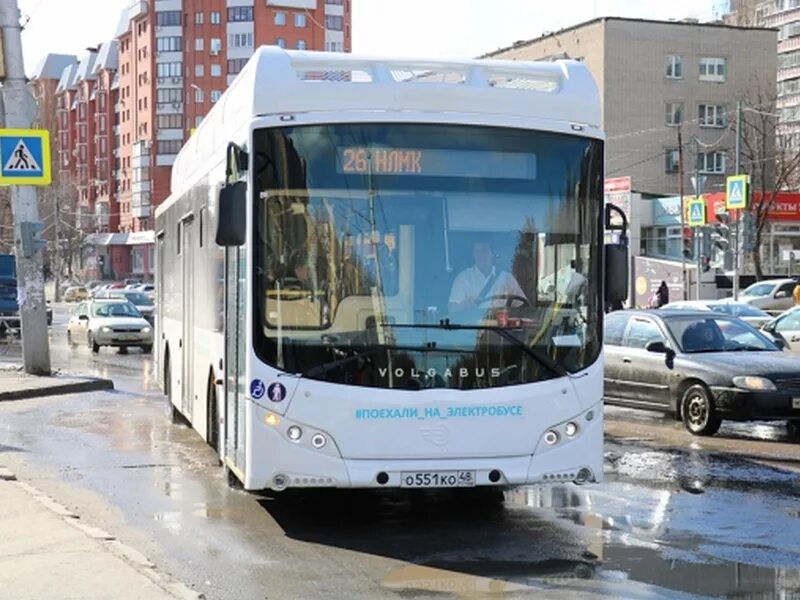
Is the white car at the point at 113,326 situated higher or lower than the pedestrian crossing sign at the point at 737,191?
lower

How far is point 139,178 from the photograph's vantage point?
401 feet

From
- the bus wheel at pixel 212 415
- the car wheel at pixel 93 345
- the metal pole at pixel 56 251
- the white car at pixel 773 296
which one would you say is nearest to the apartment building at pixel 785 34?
the metal pole at pixel 56 251

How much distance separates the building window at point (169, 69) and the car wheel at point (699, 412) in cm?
10958

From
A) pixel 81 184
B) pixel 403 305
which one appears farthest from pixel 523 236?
pixel 81 184

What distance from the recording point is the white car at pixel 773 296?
46125 millimetres

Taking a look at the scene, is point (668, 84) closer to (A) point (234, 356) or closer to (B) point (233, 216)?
(A) point (234, 356)

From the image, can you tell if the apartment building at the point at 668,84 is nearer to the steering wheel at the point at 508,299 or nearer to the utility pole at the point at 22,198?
the utility pole at the point at 22,198

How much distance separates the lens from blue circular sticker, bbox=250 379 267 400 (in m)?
8.53

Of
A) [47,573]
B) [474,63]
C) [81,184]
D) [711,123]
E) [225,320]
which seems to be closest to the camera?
[47,573]

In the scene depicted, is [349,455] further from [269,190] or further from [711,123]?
[711,123]

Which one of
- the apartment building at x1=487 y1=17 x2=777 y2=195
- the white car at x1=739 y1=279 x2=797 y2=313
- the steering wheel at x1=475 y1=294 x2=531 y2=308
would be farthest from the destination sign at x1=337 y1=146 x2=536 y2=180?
the apartment building at x1=487 y1=17 x2=777 y2=195

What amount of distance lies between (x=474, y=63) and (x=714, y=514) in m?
3.99

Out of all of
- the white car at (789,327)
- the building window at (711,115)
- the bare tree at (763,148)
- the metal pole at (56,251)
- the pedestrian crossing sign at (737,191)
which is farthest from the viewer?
the metal pole at (56,251)

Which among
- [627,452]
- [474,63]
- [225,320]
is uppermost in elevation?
[474,63]
